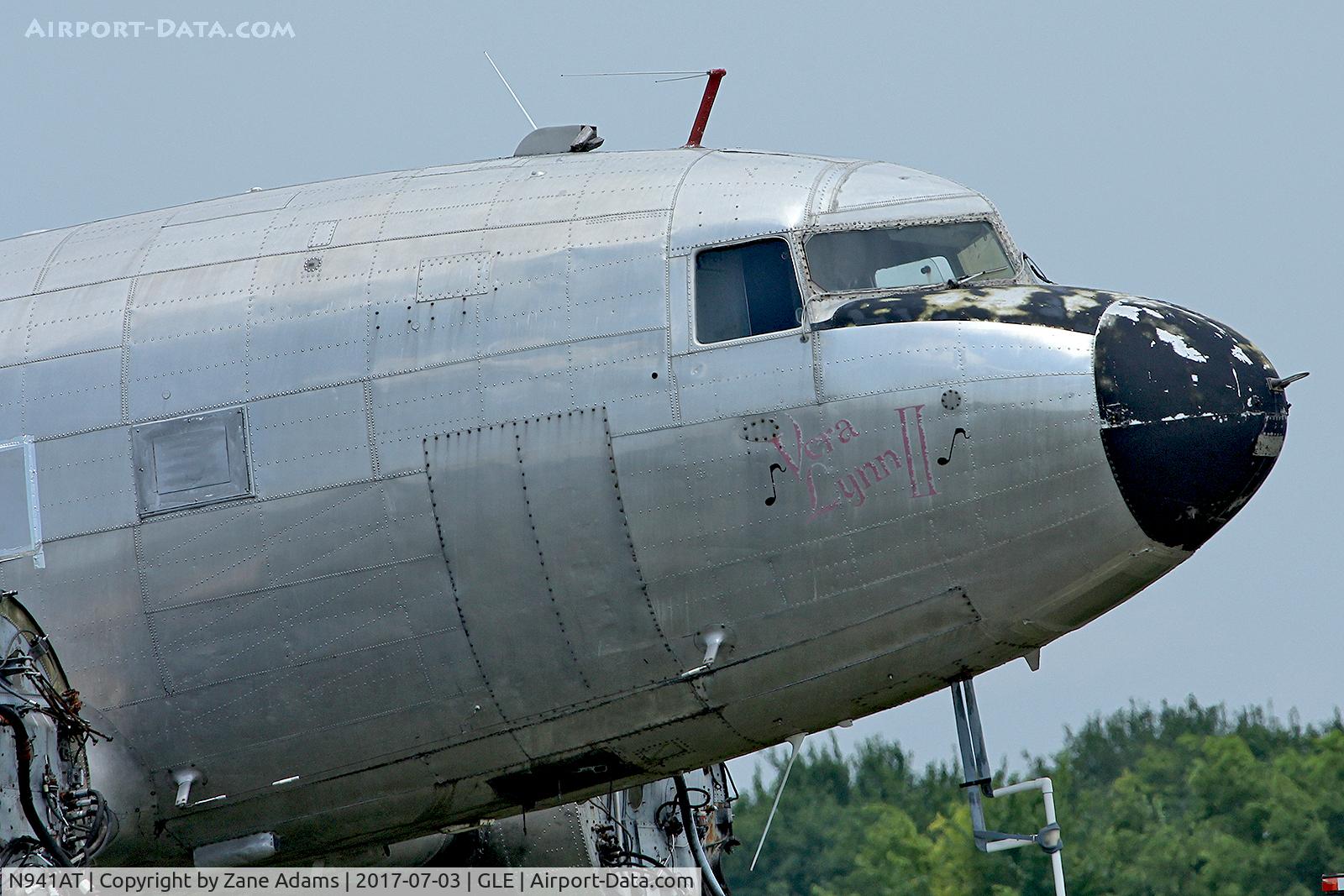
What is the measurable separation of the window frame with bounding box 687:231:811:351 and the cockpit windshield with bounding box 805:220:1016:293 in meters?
0.09

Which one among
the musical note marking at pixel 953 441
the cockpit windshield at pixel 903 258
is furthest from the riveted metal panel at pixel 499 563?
the musical note marking at pixel 953 441

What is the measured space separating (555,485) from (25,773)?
3.81 meters

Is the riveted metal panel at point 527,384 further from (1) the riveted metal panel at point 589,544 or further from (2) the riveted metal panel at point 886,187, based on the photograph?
(2) the riveted metal panel at point 886,187

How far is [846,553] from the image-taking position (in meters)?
12.9

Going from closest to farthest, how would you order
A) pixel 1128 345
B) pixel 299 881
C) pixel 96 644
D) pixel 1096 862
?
pixel 1128 345 → pixel 96 644 → pixel 299 881 → pixel 1096 862

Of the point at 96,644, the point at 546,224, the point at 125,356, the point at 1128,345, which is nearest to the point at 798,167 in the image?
the point at 546,224

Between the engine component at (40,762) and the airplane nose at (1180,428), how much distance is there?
6.98m

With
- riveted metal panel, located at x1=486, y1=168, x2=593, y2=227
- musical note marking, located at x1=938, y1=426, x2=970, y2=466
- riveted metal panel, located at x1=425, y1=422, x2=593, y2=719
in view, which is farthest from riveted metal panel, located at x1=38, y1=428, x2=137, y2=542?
musical note marking, located at x1=938, y1=426, x2=970, y2=466

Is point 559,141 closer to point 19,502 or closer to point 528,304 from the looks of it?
point 528,304

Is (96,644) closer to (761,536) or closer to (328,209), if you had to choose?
(328,209)

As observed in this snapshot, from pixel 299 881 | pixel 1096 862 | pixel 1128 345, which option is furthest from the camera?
pixel 1096 862

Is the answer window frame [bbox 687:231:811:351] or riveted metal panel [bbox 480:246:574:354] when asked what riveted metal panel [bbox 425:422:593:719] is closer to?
riveted metal panel [bbox 480:246:574:354]

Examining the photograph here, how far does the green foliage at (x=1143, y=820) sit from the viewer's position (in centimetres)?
4466

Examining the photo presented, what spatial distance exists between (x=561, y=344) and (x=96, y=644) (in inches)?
150
